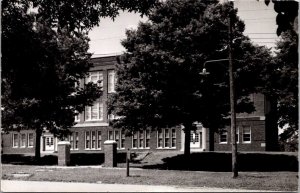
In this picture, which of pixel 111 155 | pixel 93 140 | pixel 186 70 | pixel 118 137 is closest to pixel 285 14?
pixel 186 70

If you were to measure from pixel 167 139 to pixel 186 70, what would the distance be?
18.8m

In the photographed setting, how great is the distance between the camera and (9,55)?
9547 millimetres

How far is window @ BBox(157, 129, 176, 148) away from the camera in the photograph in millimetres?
45659

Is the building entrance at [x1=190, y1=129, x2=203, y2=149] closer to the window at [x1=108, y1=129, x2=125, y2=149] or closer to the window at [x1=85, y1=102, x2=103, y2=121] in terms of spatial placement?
the window at [x1=108, y1=129, x2=125, y2=149]

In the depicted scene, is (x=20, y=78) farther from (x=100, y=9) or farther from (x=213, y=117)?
(x=213, y=117)

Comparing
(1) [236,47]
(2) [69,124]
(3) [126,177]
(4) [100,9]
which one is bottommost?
(3) [126,177]

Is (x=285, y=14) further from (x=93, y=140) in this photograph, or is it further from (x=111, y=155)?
(x=93, y=140)

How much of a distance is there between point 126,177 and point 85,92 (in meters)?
14.8

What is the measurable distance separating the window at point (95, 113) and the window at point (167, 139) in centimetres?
818

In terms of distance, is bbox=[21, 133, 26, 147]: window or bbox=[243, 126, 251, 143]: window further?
bbox=[21, 133, 26, 147]: window

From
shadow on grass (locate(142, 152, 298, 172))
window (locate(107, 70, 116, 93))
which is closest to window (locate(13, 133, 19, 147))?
window (locate(107, 70, 116, 93))

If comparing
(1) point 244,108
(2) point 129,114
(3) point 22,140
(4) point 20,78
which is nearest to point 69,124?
(2) point 129,114

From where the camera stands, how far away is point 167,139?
4603 cm

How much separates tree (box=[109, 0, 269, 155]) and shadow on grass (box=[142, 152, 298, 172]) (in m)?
3.10
